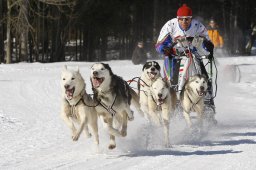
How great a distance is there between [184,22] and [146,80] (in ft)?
3.44

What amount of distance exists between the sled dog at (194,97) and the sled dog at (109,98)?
1206mm

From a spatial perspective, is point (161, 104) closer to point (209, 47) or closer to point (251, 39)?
point (209, 47)

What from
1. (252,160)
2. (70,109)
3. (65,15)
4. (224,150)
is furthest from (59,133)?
(65,15)

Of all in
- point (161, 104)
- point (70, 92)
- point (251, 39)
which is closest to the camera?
point (70, 92)

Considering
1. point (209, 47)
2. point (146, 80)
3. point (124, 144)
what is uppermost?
point (209, 47)

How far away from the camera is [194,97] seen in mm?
7867

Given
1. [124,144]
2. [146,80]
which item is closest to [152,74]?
[146,80]

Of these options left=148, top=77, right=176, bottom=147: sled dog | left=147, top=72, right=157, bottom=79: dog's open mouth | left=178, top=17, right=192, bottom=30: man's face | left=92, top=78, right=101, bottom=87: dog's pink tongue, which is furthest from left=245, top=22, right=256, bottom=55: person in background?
left=92, top=78, right=101, bottom=87: dog's pink tongue

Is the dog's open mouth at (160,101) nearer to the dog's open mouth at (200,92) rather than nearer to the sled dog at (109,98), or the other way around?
the sled dog at (109,98)

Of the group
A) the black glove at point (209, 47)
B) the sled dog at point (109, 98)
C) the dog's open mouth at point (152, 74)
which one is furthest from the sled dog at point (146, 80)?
the black glove at point (209, 47)

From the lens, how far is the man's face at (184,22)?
8194mm

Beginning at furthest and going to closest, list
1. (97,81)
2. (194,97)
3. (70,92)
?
(194,97)
(97,81)
(70,92)

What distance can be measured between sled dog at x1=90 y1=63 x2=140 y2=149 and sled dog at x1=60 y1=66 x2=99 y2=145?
0.17 meters

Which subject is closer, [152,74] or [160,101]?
[160,101]
